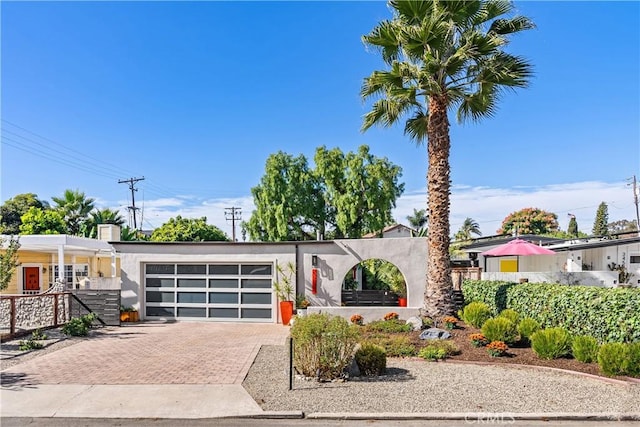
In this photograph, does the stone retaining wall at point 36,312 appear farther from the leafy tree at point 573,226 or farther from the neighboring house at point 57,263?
the leafy tree at point 573,226

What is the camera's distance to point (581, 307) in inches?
364

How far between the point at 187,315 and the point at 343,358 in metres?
9.75

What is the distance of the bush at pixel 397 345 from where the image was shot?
9.82 meters

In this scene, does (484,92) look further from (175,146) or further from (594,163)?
(175,146)

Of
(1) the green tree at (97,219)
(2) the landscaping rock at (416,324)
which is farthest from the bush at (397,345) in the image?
(1) the green tree at (97,219)

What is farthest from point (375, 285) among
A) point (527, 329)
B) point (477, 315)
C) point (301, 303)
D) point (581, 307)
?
point (581, 307)

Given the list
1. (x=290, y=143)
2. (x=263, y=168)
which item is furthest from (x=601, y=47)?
(x=263, y=168)

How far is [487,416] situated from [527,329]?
15.5ft

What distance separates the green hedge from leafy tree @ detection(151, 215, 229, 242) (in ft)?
101

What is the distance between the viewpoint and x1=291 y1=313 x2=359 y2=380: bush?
770cm

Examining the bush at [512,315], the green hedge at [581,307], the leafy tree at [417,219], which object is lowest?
the bush at [512,315]

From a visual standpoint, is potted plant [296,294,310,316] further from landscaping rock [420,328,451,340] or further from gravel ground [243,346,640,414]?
gravel ground [243,346,640,414]

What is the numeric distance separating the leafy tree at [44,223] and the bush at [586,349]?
3417 centimetres

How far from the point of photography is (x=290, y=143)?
30500 mm
